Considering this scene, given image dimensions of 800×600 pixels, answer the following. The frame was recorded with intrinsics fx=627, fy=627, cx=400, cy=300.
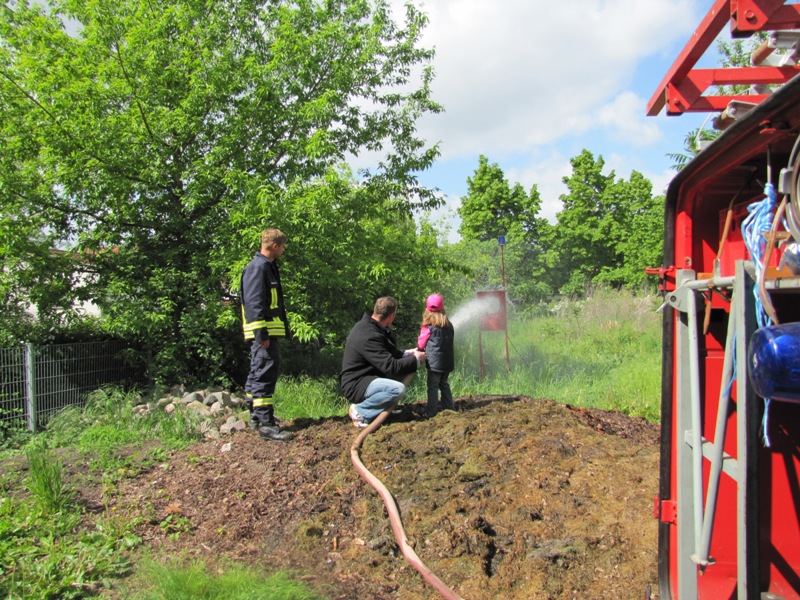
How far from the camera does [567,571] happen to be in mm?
3430

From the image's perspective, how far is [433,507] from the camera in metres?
4.27

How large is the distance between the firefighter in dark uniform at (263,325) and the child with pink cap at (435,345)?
1538mm

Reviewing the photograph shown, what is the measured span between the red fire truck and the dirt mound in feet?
3.34

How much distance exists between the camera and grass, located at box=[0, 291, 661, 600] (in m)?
3.38

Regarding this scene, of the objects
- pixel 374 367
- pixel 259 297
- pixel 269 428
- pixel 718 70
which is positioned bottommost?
pixel 269 428

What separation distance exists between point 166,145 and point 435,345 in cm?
453

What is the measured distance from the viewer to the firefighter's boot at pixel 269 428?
19.5 feet

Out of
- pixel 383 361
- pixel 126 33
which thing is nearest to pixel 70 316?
pixel 126 33

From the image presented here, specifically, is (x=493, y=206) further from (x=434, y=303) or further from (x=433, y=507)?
(x=433, y=507)

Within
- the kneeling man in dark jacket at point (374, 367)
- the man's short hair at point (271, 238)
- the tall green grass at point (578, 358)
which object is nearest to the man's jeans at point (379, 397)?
the kneeling man in dark jacket at point (374, 367)

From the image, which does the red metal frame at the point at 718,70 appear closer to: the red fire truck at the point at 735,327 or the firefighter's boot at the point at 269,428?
the red fire truck at the point at 735,327

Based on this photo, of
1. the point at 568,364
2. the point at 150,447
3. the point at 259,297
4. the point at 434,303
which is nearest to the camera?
the point at 150,447

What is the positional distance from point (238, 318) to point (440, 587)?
17.9 ft

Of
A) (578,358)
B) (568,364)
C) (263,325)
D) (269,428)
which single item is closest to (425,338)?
(263,325)
